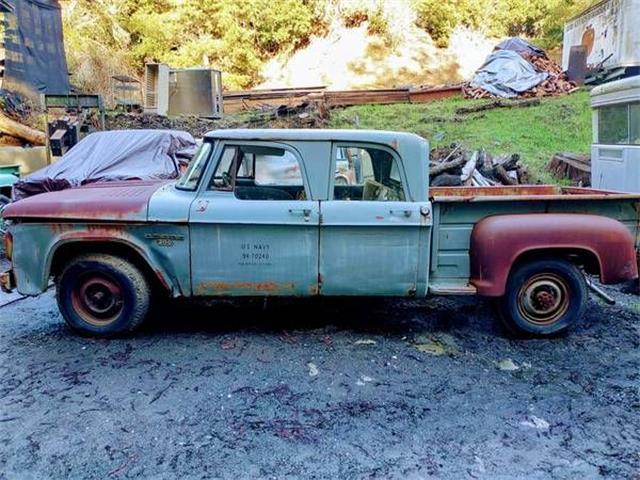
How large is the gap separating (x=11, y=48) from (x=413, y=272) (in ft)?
45.5

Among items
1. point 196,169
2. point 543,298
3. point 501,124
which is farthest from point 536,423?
point 501,124

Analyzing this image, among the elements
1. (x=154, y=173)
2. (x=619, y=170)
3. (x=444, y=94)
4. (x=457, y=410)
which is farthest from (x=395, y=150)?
(x=444, y=94)

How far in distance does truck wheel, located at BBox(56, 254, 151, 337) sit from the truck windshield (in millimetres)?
831

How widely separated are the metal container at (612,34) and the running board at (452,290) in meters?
17.3

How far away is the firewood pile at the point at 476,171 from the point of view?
816 cm

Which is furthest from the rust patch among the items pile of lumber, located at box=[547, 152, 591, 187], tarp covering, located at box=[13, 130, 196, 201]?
pile of lumber, located at box=[547, 152, 591, 187]

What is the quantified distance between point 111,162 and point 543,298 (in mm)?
7007

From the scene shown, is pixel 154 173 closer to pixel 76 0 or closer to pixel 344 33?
pixel 76 0

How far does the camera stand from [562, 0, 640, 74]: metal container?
18156 mm

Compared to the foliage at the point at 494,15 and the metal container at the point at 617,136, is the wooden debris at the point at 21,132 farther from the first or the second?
the foliage at the point at 494,15

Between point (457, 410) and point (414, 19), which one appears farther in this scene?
point (414, 19)

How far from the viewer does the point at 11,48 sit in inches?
546

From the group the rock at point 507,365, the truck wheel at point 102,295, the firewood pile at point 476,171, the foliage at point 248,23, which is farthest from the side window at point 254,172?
the foliage at point 248,23

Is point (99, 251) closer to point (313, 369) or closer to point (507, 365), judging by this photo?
point (313, 369)
